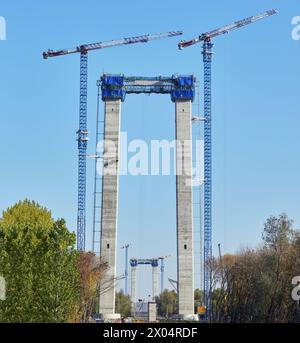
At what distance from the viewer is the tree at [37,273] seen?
127 ft

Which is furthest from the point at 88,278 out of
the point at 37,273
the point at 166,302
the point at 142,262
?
the point at 166,302

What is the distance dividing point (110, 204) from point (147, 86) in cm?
1651

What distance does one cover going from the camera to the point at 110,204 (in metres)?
76.5

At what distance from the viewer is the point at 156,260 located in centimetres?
10262

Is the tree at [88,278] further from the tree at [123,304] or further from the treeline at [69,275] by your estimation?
the tree at [123,304]

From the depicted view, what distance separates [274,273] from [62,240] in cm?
1815

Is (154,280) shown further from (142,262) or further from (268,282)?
(268,282)

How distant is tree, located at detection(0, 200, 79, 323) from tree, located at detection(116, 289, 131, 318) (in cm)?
6435

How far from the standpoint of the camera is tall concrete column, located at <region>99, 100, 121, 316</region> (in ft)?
248

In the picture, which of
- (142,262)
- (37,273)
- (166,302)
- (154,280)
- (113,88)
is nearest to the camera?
(37,273)

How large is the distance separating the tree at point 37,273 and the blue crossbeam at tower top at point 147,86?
41415 millimetres

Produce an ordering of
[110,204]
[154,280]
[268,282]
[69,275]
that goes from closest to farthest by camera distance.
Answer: [69,275] → [268,282] → [110,204] → [154,280]
